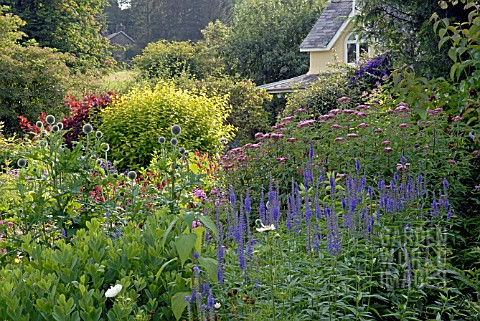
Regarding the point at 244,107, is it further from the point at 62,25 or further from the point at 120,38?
the point at 120,38

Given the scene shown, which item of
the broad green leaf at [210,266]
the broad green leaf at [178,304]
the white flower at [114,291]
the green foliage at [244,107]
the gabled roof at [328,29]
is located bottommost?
the green foliage at [244,107]

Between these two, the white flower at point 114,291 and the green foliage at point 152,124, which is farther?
the green foliage at point 152,124

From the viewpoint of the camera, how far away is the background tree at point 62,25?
22.8 m

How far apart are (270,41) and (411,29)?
16904mm

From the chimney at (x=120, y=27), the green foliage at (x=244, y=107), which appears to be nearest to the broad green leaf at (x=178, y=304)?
the green foliage at (x=244, y=107)

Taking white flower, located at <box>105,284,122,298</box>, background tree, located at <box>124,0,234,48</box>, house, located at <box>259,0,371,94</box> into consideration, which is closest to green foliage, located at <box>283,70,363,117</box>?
house, located at <box>259,0,371,94</box>

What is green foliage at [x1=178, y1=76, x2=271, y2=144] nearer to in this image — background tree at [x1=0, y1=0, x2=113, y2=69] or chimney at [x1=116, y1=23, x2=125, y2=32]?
background tree at [x1=0, y1=0, x2=113, y2=69]

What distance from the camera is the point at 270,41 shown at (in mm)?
24500

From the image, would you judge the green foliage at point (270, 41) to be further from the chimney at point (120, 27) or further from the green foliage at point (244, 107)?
the chimney at point (120, 27)

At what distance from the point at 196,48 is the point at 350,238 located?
21.2 m

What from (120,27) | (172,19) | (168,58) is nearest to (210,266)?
(168,58)

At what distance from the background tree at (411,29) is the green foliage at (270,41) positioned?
15.6 meters

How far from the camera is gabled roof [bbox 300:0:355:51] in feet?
62.8

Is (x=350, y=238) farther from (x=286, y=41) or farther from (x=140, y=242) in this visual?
(x=286, y=41)
